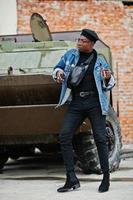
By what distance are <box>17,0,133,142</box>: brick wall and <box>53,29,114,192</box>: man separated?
7.28m

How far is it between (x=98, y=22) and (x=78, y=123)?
7.59 metres

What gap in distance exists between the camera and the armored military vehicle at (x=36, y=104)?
21.4 ft

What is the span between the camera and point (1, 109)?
21.7 feet

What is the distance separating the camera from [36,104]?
6691 mm

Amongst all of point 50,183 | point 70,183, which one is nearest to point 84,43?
point 70,183

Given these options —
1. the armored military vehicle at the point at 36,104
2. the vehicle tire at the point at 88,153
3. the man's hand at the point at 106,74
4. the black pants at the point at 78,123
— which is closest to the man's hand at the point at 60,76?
the black pants at the point at 78,123

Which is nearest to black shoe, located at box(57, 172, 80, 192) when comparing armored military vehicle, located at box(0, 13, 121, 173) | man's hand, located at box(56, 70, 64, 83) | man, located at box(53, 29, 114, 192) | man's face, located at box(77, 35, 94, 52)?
man, located at box(53, 29, 114, 192)

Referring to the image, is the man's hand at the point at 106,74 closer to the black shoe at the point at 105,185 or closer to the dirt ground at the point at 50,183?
the black shoe at the point at 105,185

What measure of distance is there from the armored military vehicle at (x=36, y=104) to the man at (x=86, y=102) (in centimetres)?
88

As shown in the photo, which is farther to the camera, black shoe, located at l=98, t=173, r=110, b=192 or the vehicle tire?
the vehicle tire

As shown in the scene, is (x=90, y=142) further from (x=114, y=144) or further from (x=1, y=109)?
(x=1, y=109)

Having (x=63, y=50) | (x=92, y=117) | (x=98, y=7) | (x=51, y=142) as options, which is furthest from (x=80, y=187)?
(x=98, y=7)

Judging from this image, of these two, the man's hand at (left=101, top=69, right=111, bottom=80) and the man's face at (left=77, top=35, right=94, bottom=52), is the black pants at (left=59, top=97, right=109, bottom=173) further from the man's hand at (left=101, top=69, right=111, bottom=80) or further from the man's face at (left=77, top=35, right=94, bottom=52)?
the man's face at (left=77, top=35, right=94, bottom=52)

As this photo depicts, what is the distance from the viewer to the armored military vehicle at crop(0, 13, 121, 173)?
21.4 feet
